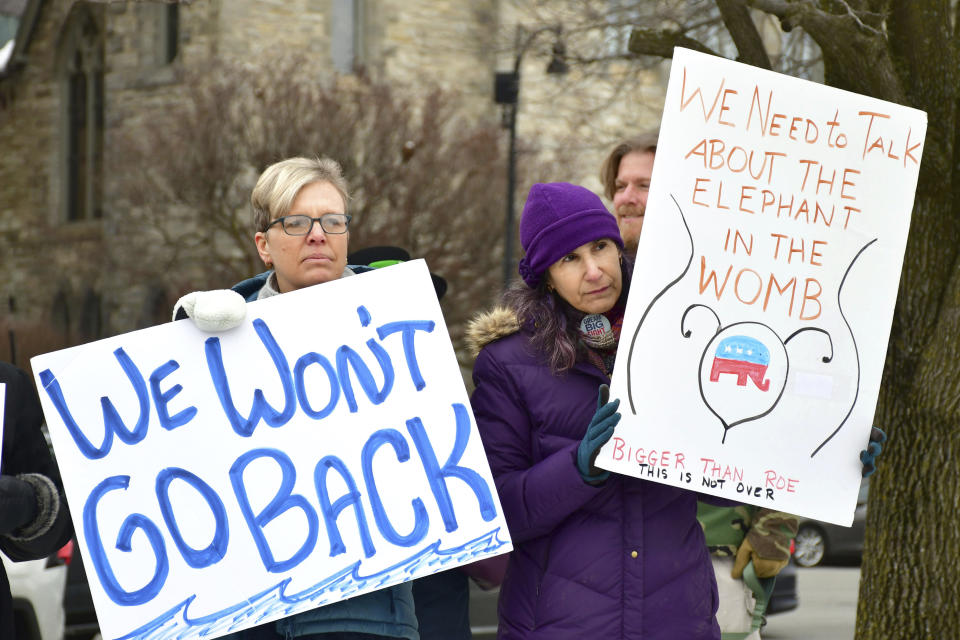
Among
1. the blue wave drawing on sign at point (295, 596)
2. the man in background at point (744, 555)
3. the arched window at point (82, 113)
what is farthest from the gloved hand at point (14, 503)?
the arched window at point (82, 113)

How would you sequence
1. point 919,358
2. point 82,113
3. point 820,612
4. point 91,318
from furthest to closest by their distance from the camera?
point 82,113 → point 91,318 → point 820,612 → point 919,358

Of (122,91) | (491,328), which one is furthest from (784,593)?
(122,91)

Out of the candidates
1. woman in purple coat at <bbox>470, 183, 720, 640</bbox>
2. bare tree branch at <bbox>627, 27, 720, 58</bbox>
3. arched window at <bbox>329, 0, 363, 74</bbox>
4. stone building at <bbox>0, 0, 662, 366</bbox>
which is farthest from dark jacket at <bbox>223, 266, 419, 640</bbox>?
arched window at <bbox>329, 0, 363, 74</bbox>

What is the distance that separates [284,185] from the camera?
3.02 m

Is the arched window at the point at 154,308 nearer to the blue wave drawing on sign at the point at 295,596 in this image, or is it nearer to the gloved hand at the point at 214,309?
the gloved hand at the point at 214,309

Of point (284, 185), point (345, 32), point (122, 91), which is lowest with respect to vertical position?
point (122, 91)

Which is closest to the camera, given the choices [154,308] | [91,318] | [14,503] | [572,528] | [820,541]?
[14,503]

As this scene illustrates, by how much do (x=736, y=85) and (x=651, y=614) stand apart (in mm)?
Answer: 1297

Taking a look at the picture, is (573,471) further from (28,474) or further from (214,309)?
(28,474)

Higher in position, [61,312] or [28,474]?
[28,474]

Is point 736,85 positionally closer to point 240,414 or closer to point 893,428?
point 240,414

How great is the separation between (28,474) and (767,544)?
2037 mm

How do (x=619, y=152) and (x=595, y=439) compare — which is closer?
(x=595, y=439)

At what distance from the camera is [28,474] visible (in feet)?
9.27
